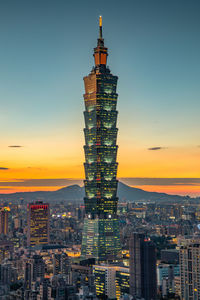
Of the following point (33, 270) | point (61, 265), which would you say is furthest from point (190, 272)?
point (61, 265)

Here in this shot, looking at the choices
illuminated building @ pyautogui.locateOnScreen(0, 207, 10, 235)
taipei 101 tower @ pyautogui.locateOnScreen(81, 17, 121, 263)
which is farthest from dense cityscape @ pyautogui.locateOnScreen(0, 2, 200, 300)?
illuminated building @ pyautogui.locateOnScreen(0, 207, 10, 235)

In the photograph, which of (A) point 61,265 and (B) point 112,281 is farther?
(A) point 61,265

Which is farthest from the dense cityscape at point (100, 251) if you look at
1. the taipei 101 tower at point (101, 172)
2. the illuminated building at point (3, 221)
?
the illuminated building at point (3, 221)

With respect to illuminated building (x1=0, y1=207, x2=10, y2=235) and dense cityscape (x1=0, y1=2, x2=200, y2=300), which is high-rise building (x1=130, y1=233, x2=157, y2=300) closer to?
dense cityscape (x1=0, y1=2, x2=200, y2=300)

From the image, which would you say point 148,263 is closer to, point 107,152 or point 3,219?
point 107,152

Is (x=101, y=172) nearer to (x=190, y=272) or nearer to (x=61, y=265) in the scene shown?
(x=61, y=265)

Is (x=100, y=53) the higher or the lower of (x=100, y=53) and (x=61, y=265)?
the higher

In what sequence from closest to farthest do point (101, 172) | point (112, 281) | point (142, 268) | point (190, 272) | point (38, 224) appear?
point (190, 272) → point (142, 268) → point (112, 281) → point (101, 172) → point (38, 224)
